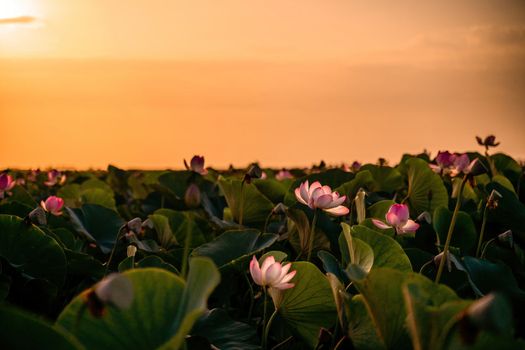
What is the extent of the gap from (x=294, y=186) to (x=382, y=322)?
1.95 meters

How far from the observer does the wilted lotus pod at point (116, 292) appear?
2.63 ft

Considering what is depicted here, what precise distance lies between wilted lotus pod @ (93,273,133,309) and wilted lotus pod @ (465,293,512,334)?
402 mm

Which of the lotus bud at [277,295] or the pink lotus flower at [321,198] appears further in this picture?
the pink lotus flower at [321,198]

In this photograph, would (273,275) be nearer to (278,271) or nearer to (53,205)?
(278,271)

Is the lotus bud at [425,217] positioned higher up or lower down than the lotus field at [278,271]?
higher up

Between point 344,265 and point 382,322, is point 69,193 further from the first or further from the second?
point 382,322

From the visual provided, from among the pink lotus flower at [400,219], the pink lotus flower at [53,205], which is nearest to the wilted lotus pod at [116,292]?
the pink lotus flower at [400,219]

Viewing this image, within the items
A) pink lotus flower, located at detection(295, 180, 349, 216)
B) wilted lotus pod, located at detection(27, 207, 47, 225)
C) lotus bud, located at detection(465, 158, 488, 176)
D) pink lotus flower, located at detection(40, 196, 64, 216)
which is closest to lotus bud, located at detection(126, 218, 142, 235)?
wilted lotus pod, located at detection(27, 207, 47, 225)

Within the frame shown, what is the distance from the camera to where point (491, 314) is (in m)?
0.77

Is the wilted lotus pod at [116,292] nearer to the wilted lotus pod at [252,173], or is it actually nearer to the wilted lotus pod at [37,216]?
the wilted lotus pod at [37,216]

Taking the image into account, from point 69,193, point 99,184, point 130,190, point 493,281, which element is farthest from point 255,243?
point 130,190

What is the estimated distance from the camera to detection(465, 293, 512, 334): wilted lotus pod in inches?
30.1

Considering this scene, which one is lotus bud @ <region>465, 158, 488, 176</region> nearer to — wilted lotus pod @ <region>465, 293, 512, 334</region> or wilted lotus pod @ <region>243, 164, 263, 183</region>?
wilted lotus pod @ <region>465, 293, 512, 334</region>

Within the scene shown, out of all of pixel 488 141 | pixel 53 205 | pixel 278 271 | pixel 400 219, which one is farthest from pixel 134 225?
pixel 488 141
